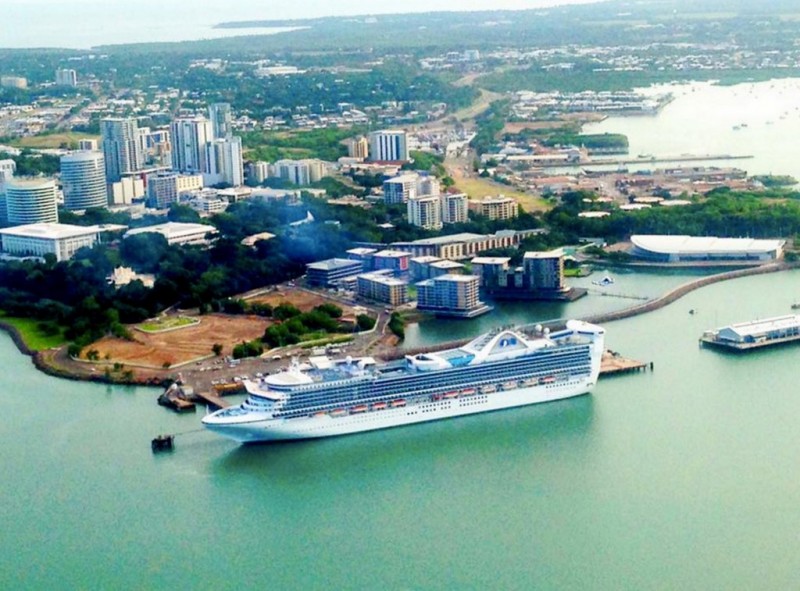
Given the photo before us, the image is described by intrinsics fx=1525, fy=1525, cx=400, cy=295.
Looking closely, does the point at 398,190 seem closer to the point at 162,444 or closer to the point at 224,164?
the point at 224,164

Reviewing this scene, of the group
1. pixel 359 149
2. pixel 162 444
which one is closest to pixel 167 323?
pixel 162 444

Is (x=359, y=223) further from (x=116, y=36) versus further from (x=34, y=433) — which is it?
(x=116, y=36)

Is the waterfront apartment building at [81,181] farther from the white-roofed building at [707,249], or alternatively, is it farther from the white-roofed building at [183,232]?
the white-roofed building at [707,249]

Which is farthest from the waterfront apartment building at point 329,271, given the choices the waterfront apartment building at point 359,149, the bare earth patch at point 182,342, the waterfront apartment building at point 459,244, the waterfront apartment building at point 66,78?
the waterfront apartment building at point 66,78

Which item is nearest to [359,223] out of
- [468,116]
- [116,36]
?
[468,116]

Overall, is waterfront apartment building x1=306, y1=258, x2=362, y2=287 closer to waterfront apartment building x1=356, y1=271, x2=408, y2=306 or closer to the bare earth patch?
waterfront apartment building x1=356, y1=271, x2=408, y2=306

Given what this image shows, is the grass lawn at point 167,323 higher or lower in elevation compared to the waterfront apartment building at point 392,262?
lower
